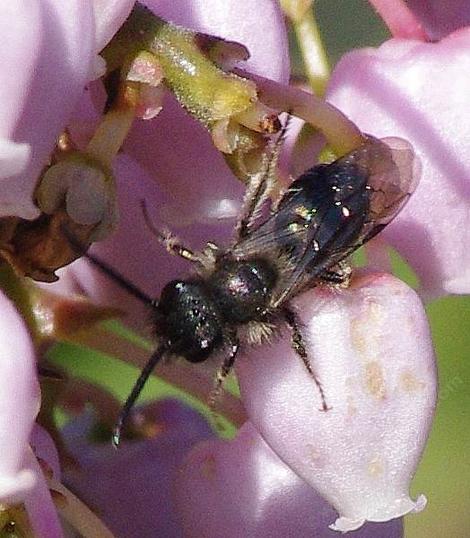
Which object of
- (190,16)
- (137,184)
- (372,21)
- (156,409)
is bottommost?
(372,21)

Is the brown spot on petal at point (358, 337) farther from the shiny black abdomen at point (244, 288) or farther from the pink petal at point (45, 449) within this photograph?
the pink petal at point (45, 449)

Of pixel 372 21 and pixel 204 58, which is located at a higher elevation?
pixel 204 58

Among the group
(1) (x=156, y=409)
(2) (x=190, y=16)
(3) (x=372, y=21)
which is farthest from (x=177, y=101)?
(3) (x=372, y=21)

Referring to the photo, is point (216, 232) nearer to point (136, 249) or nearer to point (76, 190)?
point (136, 249)

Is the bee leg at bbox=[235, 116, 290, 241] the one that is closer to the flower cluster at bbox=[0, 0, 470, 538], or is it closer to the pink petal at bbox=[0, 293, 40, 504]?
the flower cluster at bbox=[0, 0, 470, 538]

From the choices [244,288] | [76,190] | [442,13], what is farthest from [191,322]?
[442,13]

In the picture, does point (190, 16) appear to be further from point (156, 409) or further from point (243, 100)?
point (156, 409)
